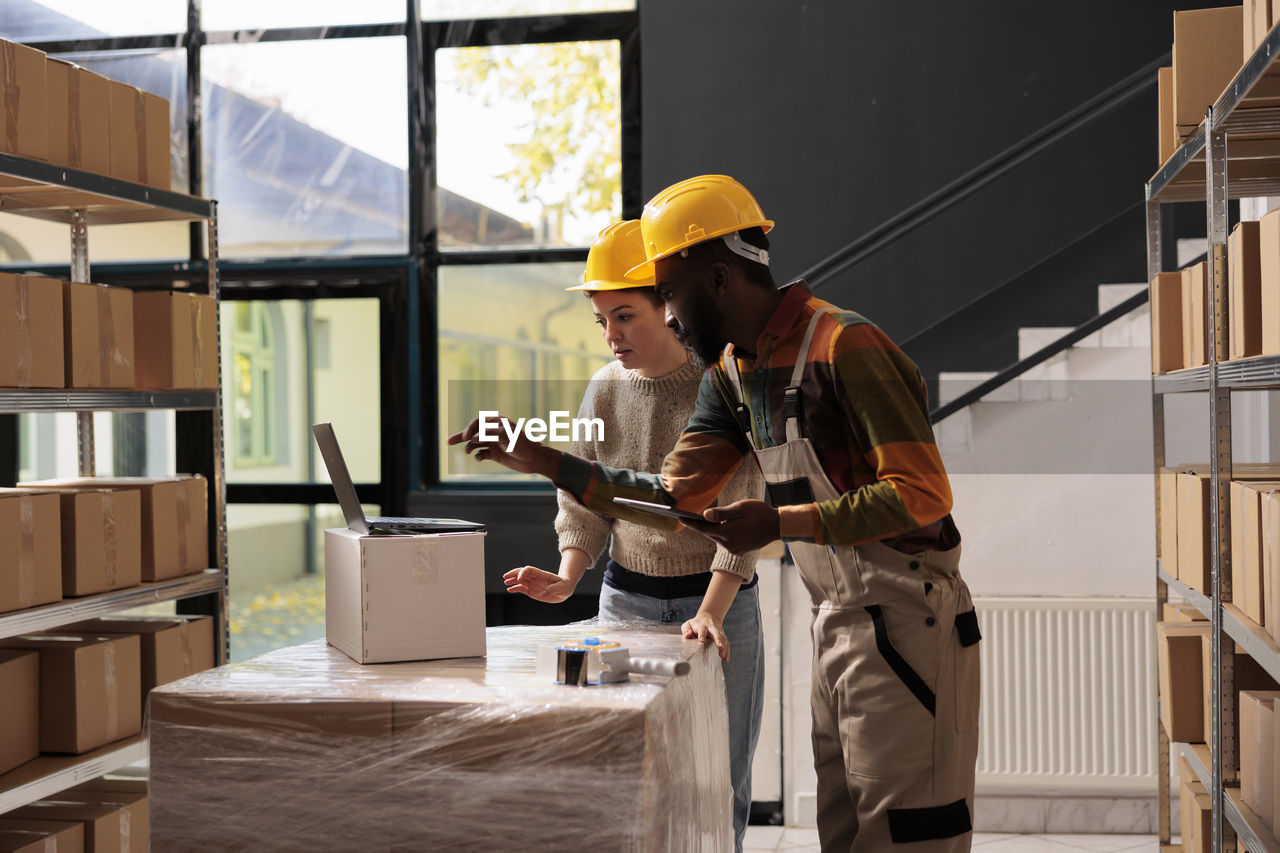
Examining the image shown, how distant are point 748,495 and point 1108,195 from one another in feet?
9.43

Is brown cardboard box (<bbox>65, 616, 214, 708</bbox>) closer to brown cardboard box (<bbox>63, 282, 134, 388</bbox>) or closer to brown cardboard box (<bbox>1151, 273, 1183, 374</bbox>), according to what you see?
brown cardboard box (<bbox>63, 282, 134, 388</bbox>)

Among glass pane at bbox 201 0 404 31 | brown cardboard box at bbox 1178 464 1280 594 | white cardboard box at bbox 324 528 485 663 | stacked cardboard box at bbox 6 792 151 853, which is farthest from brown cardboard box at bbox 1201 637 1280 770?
glass pane at bbox 201 0 404 31

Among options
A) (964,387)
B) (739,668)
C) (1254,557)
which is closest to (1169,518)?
(1254,557)

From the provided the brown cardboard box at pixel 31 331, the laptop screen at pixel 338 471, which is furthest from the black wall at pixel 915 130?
the laptop screen at pixel 338 471

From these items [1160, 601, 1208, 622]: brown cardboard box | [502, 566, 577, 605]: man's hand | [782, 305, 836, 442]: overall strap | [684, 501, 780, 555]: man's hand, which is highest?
[782, 305, 836, 442]: overall strap

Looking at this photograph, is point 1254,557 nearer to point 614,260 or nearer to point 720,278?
point 720,278

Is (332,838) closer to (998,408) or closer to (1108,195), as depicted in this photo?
(998,408)

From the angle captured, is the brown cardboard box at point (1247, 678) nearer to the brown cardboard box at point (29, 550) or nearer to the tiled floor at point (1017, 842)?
the tiled floor at point (1017, 842)

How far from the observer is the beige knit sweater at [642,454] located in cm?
214

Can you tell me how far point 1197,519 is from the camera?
8.27 feet

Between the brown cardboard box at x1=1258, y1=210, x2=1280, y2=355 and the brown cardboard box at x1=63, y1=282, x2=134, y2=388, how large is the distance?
8.56 feet

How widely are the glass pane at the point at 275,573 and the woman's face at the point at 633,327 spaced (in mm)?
2745

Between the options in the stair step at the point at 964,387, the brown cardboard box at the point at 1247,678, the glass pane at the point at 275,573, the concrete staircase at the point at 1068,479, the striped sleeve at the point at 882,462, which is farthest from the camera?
the glass pane at the point at 275,573

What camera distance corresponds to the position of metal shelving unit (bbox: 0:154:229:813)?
253 centimetres
